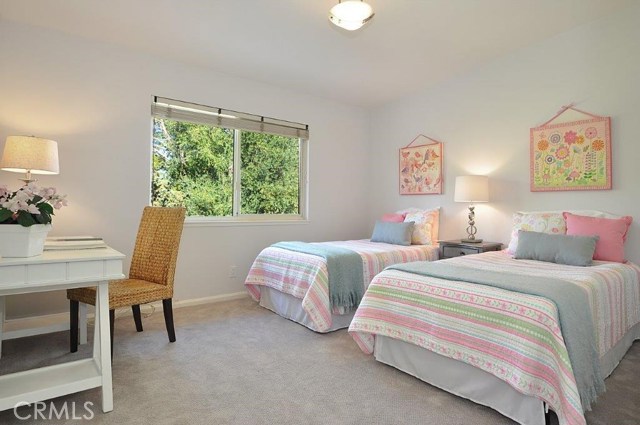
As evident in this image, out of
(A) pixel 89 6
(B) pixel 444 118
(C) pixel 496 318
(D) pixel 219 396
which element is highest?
(A) pixel 89 6

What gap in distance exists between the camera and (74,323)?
2441mm

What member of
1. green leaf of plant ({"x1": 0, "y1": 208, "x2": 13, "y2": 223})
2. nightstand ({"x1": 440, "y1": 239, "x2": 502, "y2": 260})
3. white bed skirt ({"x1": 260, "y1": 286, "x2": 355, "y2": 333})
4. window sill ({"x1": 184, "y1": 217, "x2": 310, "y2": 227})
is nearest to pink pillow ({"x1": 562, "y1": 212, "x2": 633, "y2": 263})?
nightstand ({"x1": 440, "y1": 239, "x2": 502, "y2": 260})

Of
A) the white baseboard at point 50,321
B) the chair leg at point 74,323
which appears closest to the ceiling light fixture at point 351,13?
the chair leg at point 74,323

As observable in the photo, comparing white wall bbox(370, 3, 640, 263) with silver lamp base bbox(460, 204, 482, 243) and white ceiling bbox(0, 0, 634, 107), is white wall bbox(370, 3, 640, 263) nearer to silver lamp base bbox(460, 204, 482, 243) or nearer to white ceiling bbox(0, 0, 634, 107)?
silver lamp base bbox(460, 204, 482, 243)

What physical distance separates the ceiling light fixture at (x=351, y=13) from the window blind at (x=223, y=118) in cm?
191

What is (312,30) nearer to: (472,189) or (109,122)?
(109,122)

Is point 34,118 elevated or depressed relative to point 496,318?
elevated

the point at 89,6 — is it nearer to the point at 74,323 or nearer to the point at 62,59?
the point at 62,59

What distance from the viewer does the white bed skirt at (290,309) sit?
2980mm

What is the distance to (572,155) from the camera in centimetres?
314

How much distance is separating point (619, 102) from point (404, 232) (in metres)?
2.09

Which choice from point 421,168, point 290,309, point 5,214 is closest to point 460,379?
point 290,309

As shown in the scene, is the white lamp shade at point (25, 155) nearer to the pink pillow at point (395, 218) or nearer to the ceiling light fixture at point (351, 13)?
the ceiling light fixture at point (351, 13)

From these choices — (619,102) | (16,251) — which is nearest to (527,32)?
(619,102)
